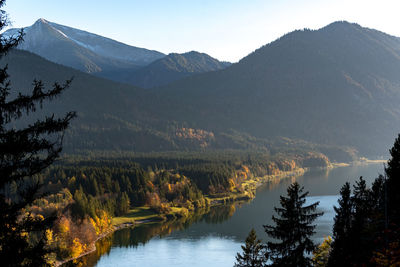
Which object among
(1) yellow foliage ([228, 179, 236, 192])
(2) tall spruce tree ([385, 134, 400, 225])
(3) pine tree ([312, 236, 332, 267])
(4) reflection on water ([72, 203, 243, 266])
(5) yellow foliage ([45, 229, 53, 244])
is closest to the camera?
(2) tall spruce tree ([385, 134, 400, 225])

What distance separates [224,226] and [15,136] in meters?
106

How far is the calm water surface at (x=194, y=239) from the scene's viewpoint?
8538cm

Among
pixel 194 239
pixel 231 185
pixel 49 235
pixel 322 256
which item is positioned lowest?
pixel 194 239

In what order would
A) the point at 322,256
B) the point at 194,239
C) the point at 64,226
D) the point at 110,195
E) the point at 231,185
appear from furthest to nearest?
the point at 231,185 → the point at 110,195 → the point at 194,239 → the point at 64,226 → the point at 322,256

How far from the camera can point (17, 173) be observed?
1738 centimetres

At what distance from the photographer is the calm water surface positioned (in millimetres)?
85375

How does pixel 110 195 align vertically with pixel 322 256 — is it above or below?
below

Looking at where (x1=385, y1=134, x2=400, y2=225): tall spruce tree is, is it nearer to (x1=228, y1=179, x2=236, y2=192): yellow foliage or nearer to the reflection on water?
the reflection on water

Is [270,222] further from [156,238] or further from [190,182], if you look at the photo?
[190,182]

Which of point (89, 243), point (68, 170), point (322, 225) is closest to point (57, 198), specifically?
point (89, 243)

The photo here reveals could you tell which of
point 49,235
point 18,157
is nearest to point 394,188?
point 18,157

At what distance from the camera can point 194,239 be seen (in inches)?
4099

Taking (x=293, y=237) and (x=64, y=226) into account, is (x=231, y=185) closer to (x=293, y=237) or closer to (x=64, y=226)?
(x=64, y=226)

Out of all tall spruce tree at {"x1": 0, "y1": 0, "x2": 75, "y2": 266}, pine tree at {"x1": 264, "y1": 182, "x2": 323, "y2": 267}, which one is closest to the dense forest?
pine tree at {"x1": 264, "y1": 182, "x2": 323, "y2": 267}
